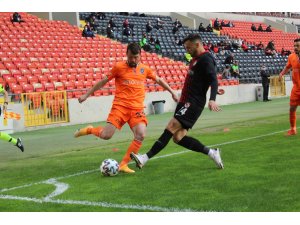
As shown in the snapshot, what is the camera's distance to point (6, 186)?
664cm

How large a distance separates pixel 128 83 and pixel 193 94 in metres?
1.08

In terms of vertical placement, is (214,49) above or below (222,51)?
above

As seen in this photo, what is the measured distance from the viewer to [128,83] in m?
7.38

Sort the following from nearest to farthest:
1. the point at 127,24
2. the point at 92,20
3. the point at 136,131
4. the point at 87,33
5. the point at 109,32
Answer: the point at 136,131
the point at 87,33
the point at 109,32
the point at 92,20
the point at 127,24

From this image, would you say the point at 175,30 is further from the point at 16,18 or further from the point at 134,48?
the point at 134,48

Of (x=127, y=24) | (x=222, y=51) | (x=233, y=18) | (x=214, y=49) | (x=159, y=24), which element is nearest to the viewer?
(x=127, y=24)

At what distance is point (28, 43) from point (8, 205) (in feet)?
61.6

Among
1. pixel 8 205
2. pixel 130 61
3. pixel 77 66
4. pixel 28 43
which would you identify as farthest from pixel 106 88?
pixel 8 205

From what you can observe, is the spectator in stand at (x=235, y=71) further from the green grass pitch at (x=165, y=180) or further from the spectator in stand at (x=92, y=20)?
the green grass pitch at (x=165, y=180)

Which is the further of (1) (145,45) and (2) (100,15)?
(2) (100,15)

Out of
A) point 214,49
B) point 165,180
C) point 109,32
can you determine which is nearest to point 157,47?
point 109,32

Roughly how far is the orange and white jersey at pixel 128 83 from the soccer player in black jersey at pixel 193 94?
2.50 feet

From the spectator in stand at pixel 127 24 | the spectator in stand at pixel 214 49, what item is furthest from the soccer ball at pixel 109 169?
the spectator in stand at pixel 214 49
